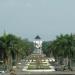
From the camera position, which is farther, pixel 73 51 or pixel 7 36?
pixel 73 51

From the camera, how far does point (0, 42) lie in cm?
6838

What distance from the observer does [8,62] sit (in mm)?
76562

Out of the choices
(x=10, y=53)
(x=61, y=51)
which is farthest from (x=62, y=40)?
(x=10, y=53)

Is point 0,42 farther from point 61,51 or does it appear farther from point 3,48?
point 61,51

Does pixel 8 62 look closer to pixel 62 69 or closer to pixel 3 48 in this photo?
pixel 3 48

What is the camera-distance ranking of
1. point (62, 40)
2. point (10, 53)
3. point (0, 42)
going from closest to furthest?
point (0, 42) → point (10, 53) → point (62, 40)

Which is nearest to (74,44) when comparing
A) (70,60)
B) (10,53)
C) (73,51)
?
(73,51)

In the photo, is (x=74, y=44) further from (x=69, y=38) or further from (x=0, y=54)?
(x=0, y=54)

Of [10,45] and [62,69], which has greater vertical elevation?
[10,45]

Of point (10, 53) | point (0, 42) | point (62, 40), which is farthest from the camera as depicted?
point (62, 40)

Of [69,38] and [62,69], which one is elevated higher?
[69,38]

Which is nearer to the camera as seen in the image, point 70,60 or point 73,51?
point 73,51

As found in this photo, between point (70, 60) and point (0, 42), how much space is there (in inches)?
855

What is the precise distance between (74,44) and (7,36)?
1639 cm
